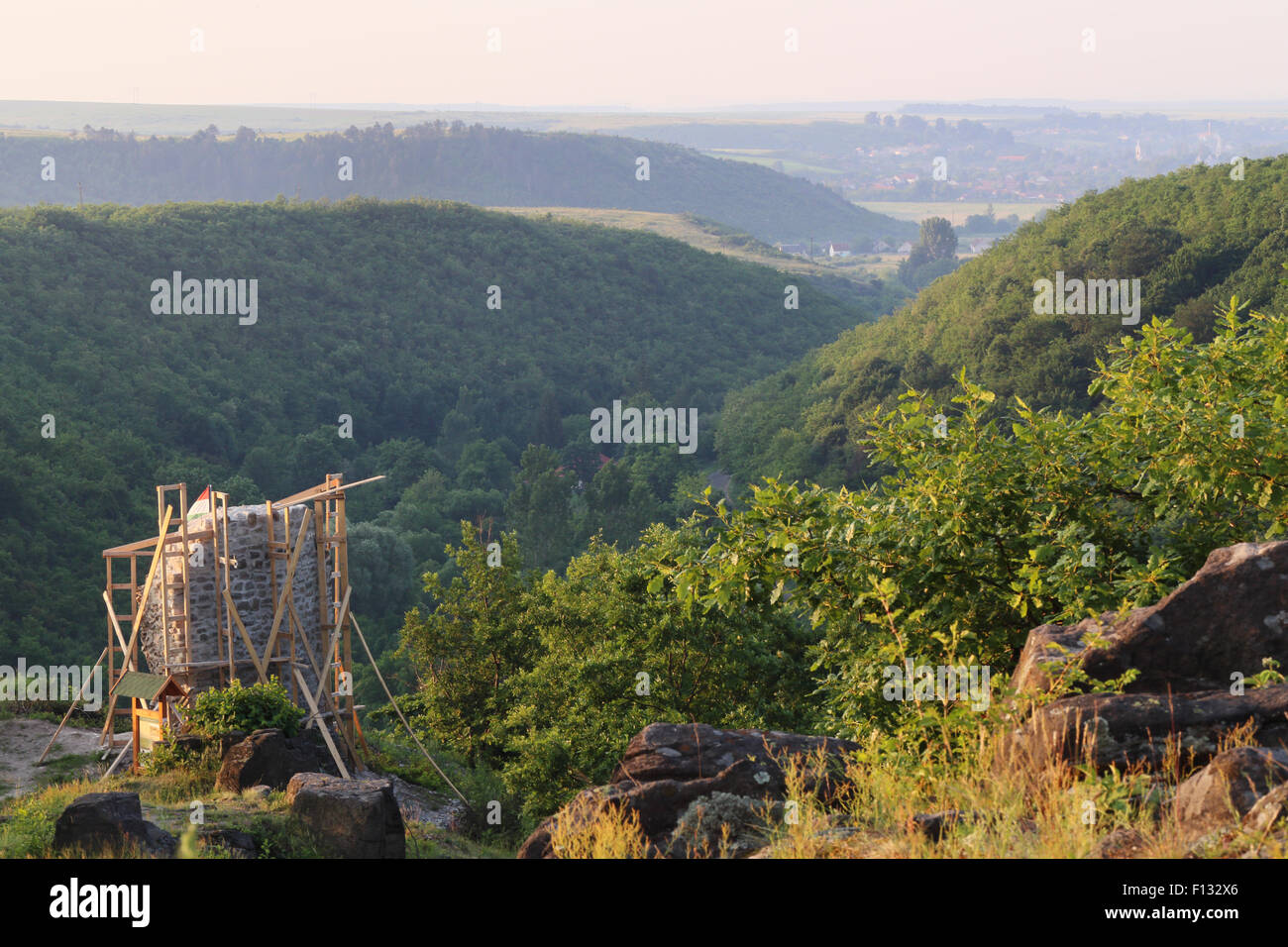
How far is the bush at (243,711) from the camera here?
1812 centimetres

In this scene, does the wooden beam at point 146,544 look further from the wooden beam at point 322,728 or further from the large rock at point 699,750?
the large rock at point 699,750

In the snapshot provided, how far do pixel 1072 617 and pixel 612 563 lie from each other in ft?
48.7

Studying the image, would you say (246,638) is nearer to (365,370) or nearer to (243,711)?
(243,711)

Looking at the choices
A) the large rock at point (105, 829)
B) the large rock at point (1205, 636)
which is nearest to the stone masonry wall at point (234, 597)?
the large rock at point (105, 829)

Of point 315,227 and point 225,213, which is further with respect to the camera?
point 315,227

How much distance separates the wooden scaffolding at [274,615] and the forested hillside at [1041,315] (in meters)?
38.3

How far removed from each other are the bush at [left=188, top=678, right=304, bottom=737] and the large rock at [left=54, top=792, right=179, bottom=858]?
8.00m

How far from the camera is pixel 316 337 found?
96.5m

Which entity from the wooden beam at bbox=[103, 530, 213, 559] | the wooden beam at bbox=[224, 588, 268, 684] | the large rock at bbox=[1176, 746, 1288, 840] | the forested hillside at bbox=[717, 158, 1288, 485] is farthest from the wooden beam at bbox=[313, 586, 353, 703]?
the forested hillside at bbox=[717, 158, 1288, 485]

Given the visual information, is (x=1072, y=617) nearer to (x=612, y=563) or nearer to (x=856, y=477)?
(x=612, y=563)

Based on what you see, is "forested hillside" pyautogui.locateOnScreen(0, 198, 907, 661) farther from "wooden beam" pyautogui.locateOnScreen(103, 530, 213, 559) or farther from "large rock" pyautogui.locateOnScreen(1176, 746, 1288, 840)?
"large rock" pyautogui.locateOnScreen(1176, 746, 1288, 840)

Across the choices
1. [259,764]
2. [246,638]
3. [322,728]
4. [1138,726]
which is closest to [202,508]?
[246,638]
